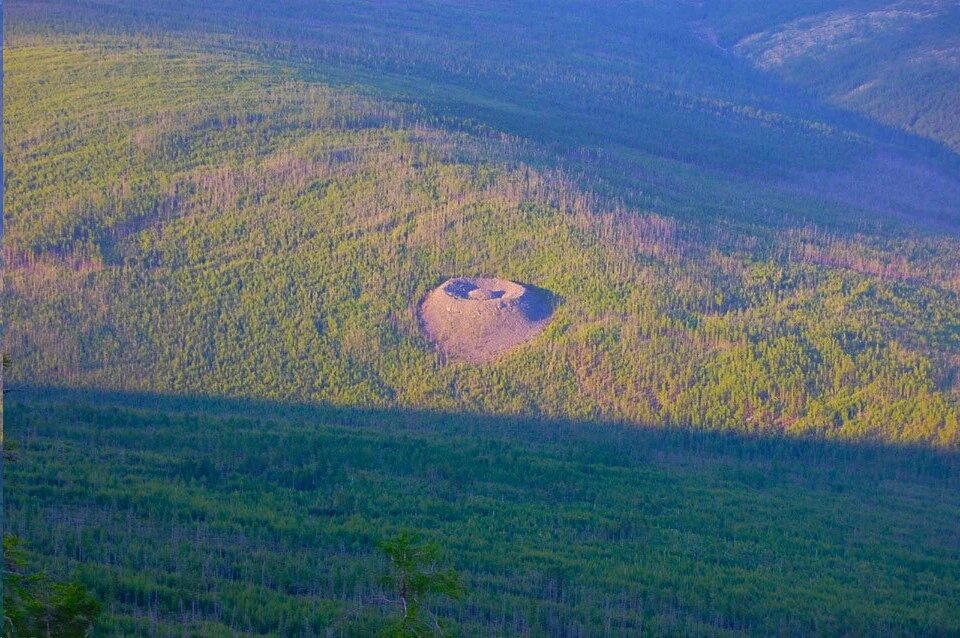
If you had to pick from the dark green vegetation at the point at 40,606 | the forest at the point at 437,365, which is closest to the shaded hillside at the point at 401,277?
the forest at the point at 437,365

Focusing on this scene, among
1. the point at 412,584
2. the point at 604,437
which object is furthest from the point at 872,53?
the point at 412,584

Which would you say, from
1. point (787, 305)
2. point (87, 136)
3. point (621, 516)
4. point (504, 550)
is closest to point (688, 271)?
point (787, 305)

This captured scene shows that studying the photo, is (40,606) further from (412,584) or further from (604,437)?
(604,437)

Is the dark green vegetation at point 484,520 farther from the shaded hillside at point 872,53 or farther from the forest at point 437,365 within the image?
the shaded hillside at point 872,53

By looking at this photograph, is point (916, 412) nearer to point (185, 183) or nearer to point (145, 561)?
point (145, 561)

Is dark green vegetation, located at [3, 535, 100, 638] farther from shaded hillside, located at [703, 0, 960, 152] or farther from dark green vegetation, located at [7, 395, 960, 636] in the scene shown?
shaded hillside, located at [703, 0, 960, 152]

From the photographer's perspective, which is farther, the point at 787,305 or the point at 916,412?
the point at 787,305
